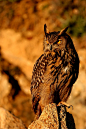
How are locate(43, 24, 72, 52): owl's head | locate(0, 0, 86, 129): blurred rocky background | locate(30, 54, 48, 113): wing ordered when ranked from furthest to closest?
locate(0, 0, 86, 129): blurred rocky background, locate(30, 54, 48, 113): wing, locate(43, 24, 72, 52): owl's head

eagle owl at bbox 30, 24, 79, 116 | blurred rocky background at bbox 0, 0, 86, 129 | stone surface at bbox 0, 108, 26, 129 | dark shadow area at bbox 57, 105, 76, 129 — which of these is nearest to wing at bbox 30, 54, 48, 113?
eagle owl at bbox 30, 24, 79, 116

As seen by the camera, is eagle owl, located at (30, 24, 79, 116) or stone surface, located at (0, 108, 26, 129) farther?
eagle owl, located at (30, 24, 79, 116)

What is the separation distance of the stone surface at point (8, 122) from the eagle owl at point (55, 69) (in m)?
0.57

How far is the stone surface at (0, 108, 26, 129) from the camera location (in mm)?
2351

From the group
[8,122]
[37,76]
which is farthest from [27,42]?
[8,122]

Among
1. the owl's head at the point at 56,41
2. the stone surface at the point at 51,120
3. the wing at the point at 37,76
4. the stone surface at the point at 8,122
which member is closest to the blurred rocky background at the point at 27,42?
the wing at the point at 37,76

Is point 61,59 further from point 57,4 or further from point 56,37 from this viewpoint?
point 57,4

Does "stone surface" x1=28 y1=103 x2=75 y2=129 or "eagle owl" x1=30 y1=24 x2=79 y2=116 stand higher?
"eagle owl" x1=30 y1=24 x2=79 y2=116

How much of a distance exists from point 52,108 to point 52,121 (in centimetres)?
19

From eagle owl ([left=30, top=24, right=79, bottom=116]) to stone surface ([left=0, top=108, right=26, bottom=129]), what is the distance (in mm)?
573

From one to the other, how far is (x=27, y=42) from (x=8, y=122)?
199 inches

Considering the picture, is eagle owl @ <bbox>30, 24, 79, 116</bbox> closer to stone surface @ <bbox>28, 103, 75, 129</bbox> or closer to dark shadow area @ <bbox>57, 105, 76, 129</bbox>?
dark shadow area @ <bbox>57, 105, 76, 129</bbox>

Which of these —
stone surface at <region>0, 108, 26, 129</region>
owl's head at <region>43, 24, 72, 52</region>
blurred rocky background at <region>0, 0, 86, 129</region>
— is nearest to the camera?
stone surface at <region>0, 108, 26, 129</region>

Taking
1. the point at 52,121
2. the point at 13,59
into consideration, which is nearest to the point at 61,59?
the point at 52,121
